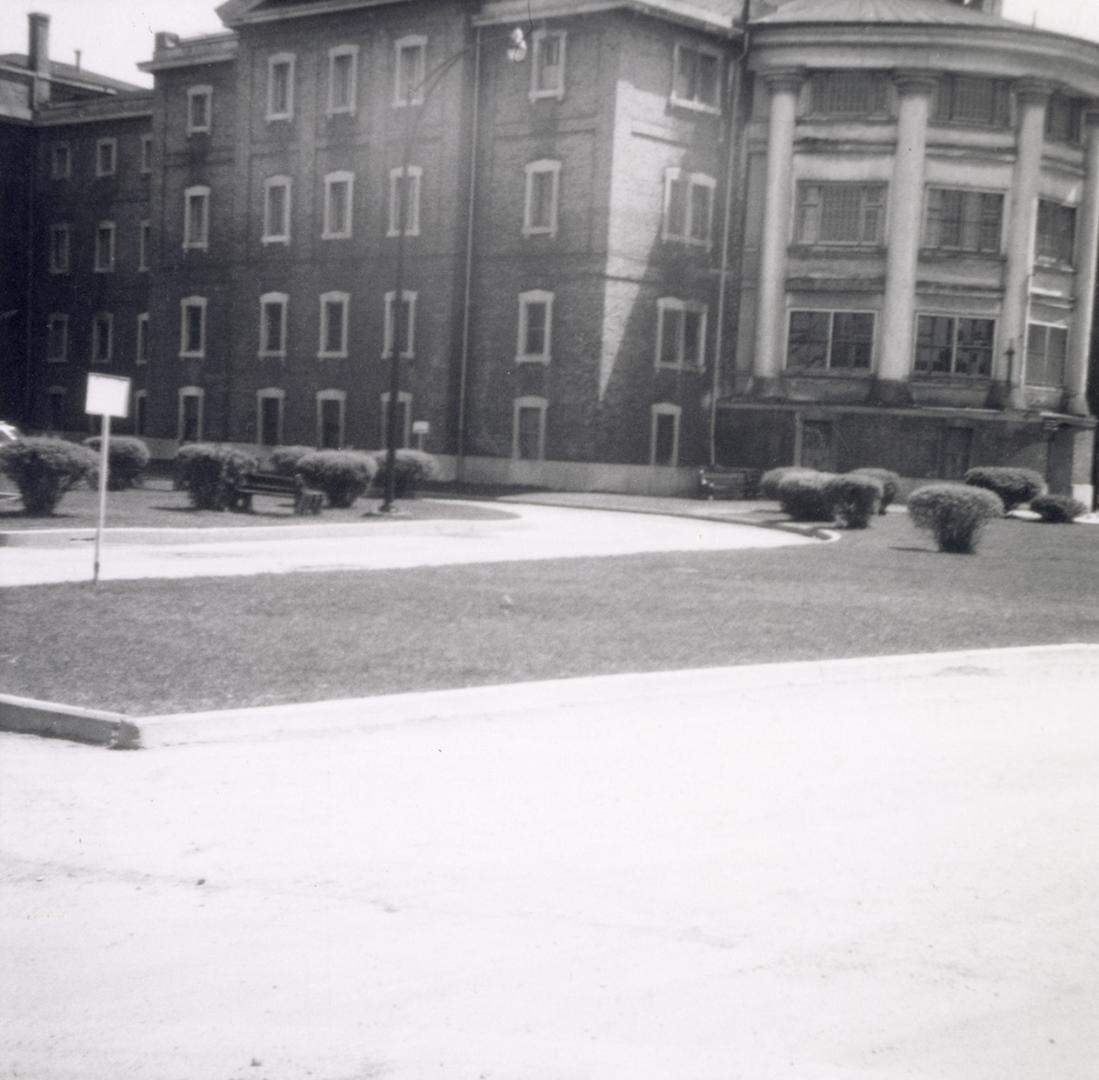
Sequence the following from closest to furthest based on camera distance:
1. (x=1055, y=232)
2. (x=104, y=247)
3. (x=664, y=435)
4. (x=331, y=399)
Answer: (x=664, y=435), (x=1055, y=232), (x=331, y=399), (x=104, y=247)

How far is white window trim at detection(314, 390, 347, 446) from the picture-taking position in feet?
166

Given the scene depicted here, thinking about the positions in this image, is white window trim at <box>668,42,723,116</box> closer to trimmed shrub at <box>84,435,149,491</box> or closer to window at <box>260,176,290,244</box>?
window at <box>260,176,290,244</box>

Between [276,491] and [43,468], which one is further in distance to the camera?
[276,491]

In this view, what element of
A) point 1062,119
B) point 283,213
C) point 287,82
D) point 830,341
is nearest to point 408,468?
point 830,341

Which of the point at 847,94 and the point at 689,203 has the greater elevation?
the point at 847,94

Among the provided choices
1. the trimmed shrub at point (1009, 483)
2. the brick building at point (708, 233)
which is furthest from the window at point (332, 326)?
the trimmed shrub at point (1009, 483)

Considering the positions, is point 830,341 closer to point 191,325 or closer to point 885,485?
point 885,485

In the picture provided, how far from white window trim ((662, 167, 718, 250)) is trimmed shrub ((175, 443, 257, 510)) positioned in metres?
21.0

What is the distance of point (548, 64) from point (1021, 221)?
47.9 ft

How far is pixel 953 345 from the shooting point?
47.0 meters

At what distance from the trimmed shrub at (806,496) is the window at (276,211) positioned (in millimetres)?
24526

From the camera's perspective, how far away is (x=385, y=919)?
5.95m

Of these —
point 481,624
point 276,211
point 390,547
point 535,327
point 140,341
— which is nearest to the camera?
point 481,624

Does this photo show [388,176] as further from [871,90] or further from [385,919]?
[385,919]
